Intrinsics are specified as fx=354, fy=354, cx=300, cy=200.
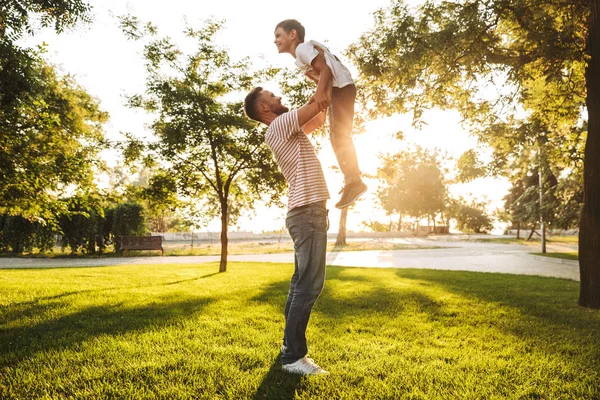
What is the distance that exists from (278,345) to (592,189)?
631cm

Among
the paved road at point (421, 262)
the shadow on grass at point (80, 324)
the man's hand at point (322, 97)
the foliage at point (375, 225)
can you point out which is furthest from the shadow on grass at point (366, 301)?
the foliage at point (375, 225)

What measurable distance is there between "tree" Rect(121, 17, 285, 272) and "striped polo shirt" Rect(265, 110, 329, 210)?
26.7 feet

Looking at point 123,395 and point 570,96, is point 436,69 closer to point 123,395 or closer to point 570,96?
point 570,96

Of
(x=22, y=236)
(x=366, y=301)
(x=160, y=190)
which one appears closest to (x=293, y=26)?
(x=366, y=301)

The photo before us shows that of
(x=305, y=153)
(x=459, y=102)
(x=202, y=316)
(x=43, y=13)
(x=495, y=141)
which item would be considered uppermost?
(x=43, y=13)

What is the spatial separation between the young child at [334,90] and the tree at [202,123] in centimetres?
803

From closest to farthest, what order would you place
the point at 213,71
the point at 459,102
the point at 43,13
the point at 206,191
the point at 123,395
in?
the point at 123,395
the point at 43,13
the point at 459,102
the point at 213,71
the point at 206,191

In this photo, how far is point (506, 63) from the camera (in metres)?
7.56

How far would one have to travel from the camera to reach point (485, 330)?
14.6 ft

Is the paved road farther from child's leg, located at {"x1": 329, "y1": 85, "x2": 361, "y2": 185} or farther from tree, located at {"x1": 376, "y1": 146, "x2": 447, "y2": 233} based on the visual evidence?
tree, located at {"x1": 376, "y1": 146, "x2": 447, "y2": 233}

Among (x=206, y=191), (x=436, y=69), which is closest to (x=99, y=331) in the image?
(x=436, y=69)

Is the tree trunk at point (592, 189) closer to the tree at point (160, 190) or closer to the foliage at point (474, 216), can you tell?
the tree at point (160, 190)

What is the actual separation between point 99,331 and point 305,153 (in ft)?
10.7

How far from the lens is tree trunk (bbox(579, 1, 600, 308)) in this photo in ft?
20.6
